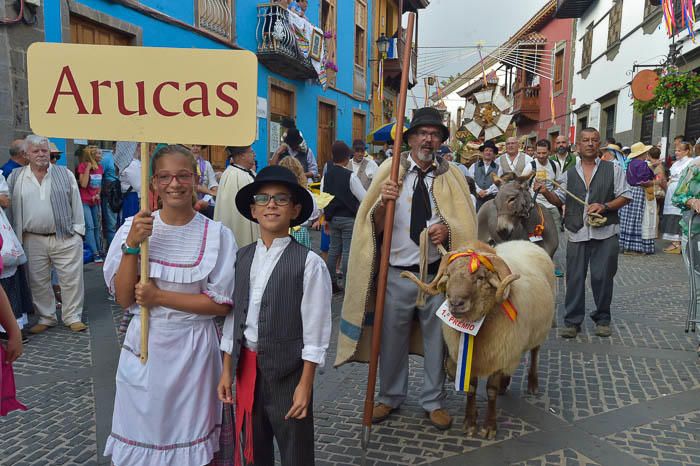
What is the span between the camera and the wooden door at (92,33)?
27.5ft

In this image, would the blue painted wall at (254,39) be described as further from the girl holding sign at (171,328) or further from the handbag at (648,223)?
the handbag at (648,223)

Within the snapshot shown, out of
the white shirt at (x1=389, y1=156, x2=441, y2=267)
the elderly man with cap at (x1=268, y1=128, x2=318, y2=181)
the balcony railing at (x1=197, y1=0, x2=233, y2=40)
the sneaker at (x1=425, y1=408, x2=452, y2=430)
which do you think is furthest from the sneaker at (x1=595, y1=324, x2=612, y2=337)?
the balcony railing at (x1=197, y1=0, x2=233, y2=40)

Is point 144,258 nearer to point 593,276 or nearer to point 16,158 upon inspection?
point 593,276

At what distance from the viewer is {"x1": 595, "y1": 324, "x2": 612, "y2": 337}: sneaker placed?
565 cm

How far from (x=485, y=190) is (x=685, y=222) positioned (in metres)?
3.77

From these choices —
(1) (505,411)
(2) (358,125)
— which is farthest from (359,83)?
(1) (505,411)

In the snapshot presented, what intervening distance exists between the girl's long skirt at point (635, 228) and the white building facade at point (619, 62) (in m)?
3.76

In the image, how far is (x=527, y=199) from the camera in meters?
5.13

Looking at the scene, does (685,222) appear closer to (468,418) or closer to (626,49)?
(468,418)

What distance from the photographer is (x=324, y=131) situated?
709 inches

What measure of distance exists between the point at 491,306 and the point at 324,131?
1529cm

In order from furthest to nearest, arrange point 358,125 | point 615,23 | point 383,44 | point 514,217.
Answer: point 358,125 < point 383,44 < point 615,23 < point 514,217

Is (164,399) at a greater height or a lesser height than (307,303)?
lesser

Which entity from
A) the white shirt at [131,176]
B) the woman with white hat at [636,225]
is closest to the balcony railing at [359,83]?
the woman with white hat at [636,225]
